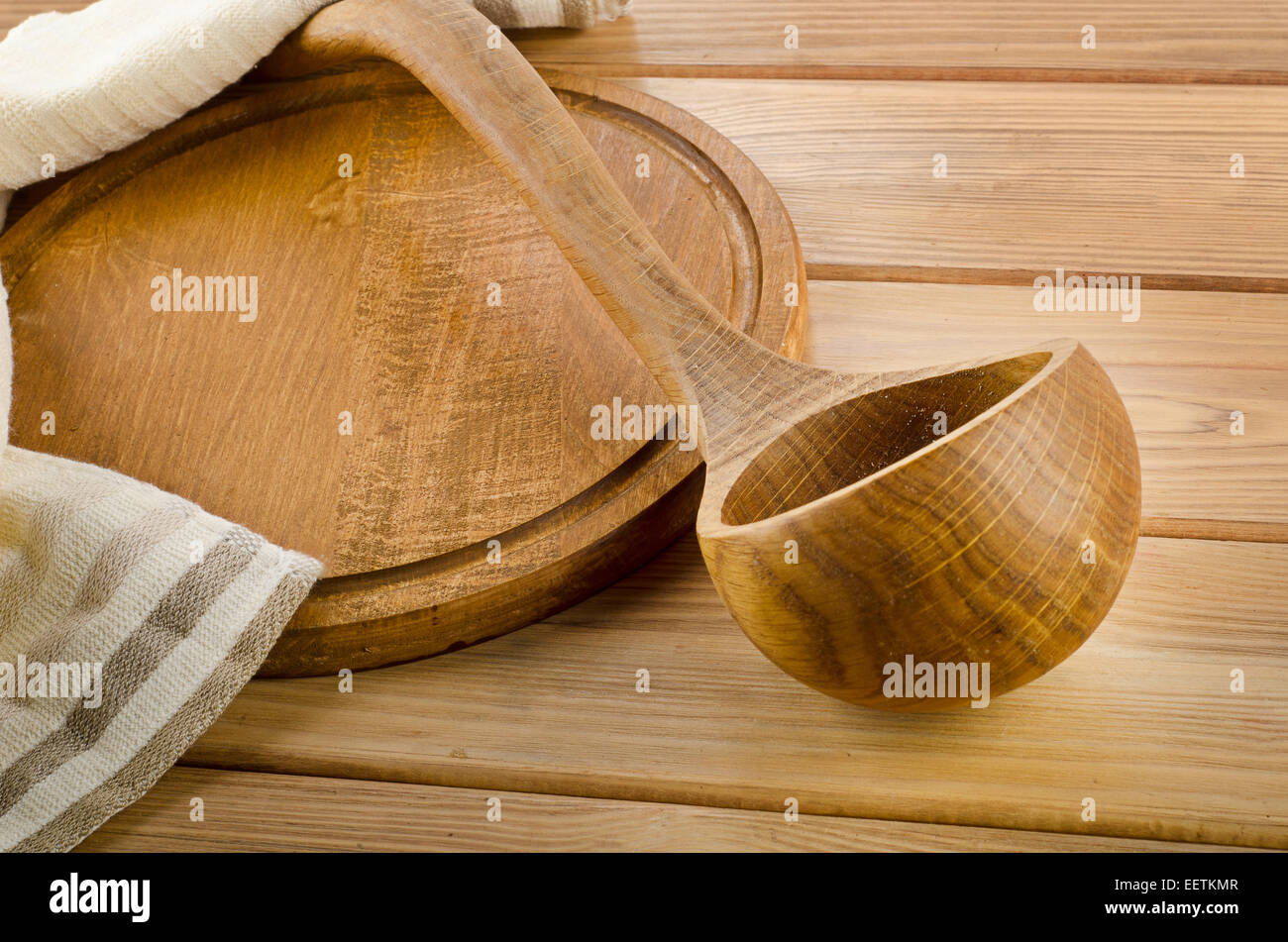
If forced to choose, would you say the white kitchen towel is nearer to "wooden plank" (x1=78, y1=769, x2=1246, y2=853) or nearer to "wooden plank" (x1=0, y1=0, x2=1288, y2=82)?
"wooden plank" (x1=78, y1=769, x2=1246, y2=853)

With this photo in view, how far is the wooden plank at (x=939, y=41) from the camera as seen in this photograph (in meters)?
0.65

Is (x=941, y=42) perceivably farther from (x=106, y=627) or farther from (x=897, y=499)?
(x=106, y=627)

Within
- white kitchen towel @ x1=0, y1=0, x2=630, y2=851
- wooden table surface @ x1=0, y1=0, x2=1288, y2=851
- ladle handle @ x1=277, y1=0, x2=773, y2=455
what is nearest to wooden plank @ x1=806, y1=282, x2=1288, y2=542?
wooden table surface @ x1=0, y1=0, x2=1288, y2=851

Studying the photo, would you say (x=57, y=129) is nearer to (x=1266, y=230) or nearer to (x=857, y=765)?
(x=857, y=765)

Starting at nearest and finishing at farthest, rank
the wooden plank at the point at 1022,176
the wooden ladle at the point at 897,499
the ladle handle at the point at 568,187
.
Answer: the wooden ladle at the point at 897,499 < the ladle handle at the point at 568,187 < the wooden plank at the point at 1022,176

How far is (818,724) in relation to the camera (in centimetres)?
42

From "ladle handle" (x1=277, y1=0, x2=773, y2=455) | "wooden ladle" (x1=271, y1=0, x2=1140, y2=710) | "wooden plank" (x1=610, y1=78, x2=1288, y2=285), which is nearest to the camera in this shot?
"wooden ladle" (x1=271, y1=0, x2=1140, y2=710)

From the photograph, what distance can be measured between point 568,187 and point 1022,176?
270 millimetres

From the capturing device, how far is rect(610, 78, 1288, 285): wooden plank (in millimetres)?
561

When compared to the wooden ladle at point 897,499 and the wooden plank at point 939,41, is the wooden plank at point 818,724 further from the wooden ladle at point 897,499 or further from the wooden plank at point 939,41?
the wooden plank at point 939,41

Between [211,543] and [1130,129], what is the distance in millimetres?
534

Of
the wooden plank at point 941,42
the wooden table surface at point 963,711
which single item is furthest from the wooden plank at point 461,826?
the wooden plank at point 941,42

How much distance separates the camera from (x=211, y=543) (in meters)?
0.45

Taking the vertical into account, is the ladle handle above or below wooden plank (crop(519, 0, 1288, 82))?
below
